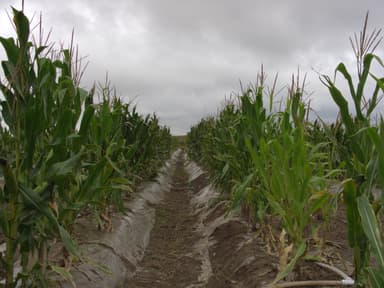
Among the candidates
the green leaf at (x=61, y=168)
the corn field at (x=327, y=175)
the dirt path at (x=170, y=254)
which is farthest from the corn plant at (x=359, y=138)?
the dirt path at (x=170, y=254)

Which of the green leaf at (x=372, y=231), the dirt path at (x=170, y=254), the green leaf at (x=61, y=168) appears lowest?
the dirt path at (x=170, y=254)

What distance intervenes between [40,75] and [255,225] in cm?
320

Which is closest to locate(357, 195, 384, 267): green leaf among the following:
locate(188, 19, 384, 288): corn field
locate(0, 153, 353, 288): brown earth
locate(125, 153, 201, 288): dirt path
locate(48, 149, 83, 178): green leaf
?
locate(188, 19, 384, 288): corn field

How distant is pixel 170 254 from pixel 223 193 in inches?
45.3

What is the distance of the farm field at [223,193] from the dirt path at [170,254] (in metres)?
0.02

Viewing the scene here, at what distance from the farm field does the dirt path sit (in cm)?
2

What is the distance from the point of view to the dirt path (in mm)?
4438

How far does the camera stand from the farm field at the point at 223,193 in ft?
7.29

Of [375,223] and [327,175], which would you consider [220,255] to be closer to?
[327,175]

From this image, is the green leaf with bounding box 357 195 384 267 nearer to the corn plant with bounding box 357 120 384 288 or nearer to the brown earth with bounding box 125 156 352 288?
the corn plant with bounding box 357 120 384 288

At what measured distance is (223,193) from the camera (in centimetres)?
577

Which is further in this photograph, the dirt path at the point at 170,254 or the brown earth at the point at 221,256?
the dirt path at the point at 170,254

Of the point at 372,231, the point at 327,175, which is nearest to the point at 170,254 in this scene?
the point at 327,175

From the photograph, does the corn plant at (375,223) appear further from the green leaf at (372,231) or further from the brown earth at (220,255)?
the brown earth at (220,255)
